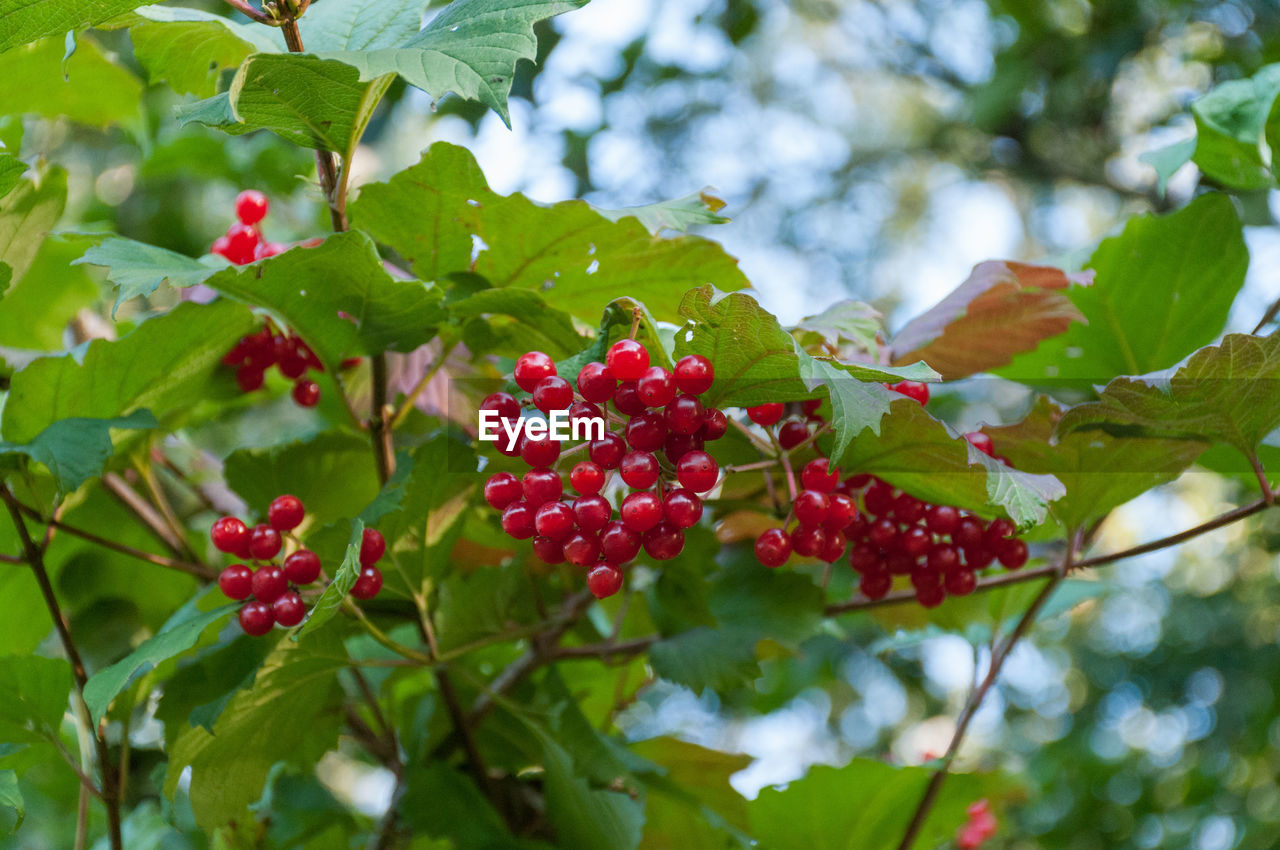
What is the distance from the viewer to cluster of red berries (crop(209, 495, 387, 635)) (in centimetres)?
82

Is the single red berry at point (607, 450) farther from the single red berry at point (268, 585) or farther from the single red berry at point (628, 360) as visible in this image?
the single red berry at point (268, 585)

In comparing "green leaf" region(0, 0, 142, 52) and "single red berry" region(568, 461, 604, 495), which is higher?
"green leaf" region(0, 0, 142, 52)

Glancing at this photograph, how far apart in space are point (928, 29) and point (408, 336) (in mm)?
3873

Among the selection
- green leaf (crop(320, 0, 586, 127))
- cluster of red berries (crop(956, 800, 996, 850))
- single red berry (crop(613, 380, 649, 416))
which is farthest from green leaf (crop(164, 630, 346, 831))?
cluster of red berries (crop(956, 800, 996, 850))

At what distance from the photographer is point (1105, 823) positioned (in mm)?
2643

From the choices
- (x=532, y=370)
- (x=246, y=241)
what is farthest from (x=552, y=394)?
(x=246, y=241)

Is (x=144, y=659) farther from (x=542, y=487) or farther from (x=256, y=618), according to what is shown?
(x=542, y=487)

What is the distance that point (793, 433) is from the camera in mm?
843

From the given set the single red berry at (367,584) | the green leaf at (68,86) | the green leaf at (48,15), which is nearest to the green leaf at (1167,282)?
the single red berry at (367,584)

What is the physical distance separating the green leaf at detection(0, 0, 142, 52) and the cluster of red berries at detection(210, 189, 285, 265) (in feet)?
1.10

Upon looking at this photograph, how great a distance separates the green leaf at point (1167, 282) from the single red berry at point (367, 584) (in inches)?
28.1

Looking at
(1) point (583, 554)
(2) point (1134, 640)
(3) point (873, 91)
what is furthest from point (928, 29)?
(1) point (583, 554)

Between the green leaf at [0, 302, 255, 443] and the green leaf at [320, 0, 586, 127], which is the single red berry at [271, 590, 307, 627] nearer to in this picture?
the green leaf at [0, 302, 255, 443]

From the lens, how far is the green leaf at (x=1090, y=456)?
87 cm
